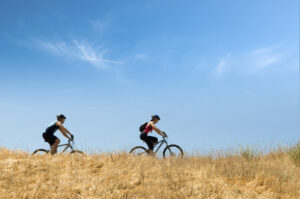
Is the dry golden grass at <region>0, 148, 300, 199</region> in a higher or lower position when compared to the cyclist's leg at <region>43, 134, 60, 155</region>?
lower

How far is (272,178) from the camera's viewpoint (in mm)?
10969

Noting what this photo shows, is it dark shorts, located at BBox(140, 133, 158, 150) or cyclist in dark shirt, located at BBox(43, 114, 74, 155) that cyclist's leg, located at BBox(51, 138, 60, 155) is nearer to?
cyclist in dark shirt, located at BBox(43, 114, 74, 155)

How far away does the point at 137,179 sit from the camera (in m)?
10.5

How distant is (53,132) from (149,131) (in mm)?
4403

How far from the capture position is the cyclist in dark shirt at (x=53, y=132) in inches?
580

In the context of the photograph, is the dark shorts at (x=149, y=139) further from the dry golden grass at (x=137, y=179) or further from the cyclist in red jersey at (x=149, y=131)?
the dry golden grass at (x=137, y=179)

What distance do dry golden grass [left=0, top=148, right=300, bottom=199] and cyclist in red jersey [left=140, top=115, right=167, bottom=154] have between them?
7.45 ft

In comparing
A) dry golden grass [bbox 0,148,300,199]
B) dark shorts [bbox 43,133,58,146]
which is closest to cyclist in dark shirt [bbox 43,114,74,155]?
dark shorts [bbox 43,133,58,146]

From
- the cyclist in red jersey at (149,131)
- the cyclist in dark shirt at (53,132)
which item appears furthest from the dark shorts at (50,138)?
the cyclist in red jersey at (149,131)

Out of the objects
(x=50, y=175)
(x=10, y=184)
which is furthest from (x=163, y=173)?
(x=10, y=184)

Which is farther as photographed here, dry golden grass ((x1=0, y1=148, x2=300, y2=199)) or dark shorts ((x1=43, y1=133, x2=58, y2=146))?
dark shorts ((x1=43, y1=133, x2=58, y2=146))

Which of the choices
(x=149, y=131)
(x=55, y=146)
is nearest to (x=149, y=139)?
(x=149, y=131)

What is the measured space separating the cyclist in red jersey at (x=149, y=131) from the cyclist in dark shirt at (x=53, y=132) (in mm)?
3366

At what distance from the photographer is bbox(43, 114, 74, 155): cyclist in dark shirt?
14.7m
